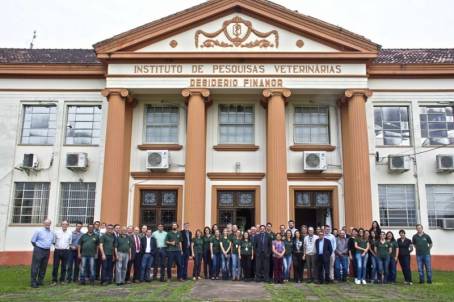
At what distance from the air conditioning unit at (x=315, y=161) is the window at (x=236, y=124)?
2.18 metres

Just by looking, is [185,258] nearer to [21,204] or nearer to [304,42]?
[21,204]

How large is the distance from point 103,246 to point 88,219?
18.7 feet

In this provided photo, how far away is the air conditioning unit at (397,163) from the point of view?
17.4m

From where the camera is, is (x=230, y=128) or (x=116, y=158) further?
(x=230, y=128)

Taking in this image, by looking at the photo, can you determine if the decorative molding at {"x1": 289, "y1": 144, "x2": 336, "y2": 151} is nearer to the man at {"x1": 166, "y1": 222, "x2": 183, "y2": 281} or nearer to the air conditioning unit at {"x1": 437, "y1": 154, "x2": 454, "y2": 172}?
the air conditioning unit at {"x1": 437, "y1": 154, "x2": 454, "y2": 172}

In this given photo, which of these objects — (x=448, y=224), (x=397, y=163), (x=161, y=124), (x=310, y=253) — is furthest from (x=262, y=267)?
(x=448, y=224)

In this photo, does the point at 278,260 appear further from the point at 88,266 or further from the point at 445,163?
the point at 445,163

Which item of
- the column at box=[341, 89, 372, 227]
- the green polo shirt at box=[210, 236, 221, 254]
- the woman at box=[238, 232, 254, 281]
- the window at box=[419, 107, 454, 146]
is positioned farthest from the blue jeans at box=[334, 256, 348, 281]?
the window at box=[419, 107, 454, 146]

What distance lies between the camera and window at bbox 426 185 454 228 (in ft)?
57.0

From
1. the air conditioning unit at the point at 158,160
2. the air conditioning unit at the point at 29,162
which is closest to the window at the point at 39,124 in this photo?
the air conditioning unit at the point at 29,162

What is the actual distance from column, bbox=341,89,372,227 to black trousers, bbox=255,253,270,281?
178 inches

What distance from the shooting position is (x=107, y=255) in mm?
12281

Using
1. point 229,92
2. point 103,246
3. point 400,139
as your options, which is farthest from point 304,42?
point 103,246

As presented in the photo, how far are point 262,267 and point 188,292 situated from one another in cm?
321
